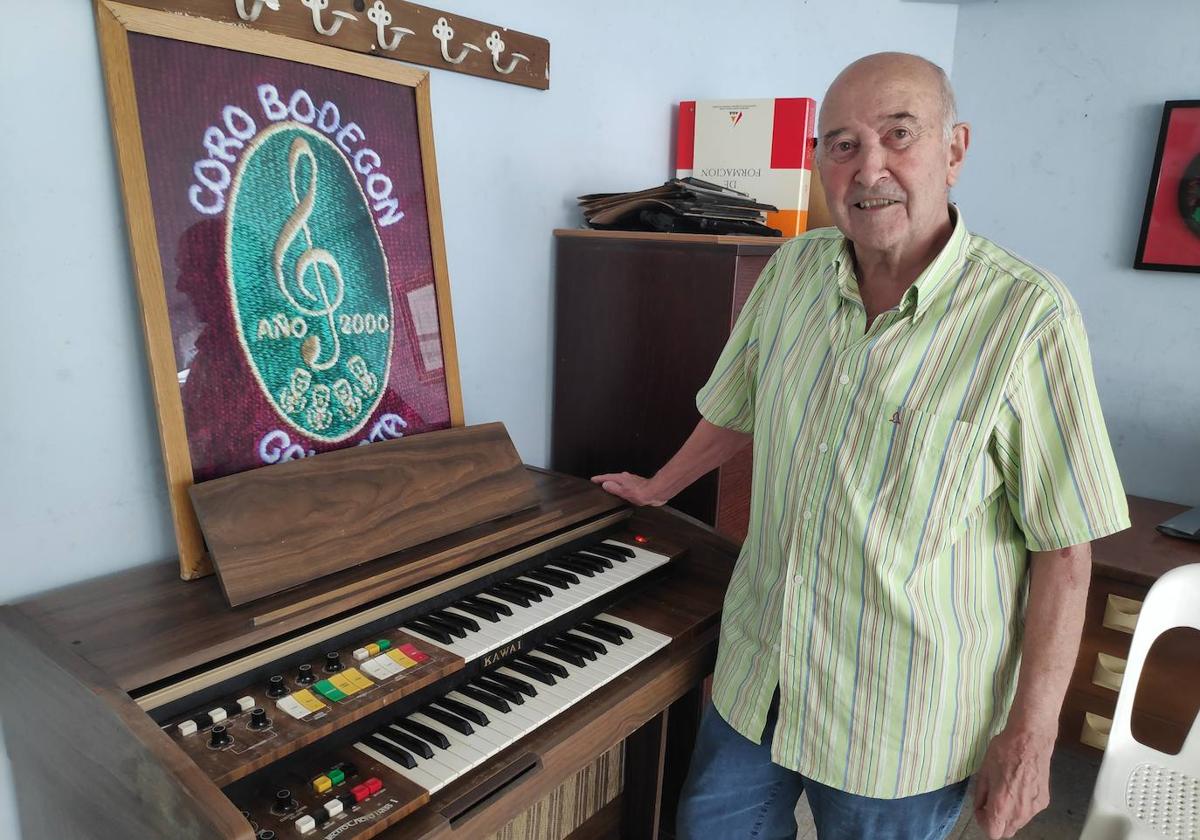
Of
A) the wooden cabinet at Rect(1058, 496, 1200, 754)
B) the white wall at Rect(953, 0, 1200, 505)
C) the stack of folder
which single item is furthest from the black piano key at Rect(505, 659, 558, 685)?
the white wall at Rect(953, 0, 1200, 505)

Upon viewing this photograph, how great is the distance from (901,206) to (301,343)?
2.99 feet

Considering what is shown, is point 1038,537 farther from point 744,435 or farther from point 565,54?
point 565,54

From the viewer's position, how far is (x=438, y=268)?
153 cm

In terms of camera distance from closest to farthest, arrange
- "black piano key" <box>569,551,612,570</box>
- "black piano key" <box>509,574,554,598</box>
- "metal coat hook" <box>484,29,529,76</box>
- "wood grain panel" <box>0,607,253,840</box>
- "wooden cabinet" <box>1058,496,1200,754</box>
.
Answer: "wood grain panel" <box>0,607,253,840</box>, "black piano key" <box>509,574,554,598</box>, "black piano key" <box>569,551,612,570</box>, "metal coat hook" <box>484,29,529,76</box>, "wooden cabinet" <box>1058,496,1200,754</box>

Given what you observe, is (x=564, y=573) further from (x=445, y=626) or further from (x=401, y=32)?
(x=401, y=32)

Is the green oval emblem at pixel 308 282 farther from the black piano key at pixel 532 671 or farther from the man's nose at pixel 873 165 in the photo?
the man's nose at pixel 873 165

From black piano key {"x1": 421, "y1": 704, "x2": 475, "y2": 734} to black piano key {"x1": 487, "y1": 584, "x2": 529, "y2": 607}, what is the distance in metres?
0.22

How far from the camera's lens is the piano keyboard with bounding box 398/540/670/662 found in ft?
3.95

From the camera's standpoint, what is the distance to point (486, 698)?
46.1 inches

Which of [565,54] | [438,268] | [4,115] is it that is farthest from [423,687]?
[565,54]

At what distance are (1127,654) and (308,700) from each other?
2.12m

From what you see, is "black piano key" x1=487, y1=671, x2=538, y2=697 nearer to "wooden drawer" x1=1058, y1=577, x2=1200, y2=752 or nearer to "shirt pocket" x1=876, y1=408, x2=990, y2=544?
"shirt pocket" x1=876, y1=408, x2=990, y2=544

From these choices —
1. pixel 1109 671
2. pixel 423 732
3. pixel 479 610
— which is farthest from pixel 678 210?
pixel 1109 671

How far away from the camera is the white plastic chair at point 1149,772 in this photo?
1.51 meters
